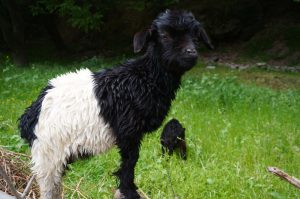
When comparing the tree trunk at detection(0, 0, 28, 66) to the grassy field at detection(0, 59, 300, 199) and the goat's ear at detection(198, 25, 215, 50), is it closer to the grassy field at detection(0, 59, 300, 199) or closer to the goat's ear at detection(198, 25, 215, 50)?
the grassy field at detection(0, 59, 300, 199)

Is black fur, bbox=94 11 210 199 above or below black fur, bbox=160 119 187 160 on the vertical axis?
above

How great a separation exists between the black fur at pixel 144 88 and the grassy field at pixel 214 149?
0.98 m

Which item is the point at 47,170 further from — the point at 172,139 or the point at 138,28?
the point at 138,28

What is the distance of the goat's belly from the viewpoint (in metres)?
2.87

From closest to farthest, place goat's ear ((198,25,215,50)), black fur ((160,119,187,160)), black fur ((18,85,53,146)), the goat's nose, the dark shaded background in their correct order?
the goat's nose
goat's ear ((198,25,215,50))
black fur ((18,85,53,146))
black fur ((160,119,187,160))
the dark shaded background

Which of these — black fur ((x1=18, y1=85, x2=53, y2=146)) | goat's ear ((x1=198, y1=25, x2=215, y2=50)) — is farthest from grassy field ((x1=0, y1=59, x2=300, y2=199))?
goat's ear ((x1=198, y1=25, x2=215, y2=50))

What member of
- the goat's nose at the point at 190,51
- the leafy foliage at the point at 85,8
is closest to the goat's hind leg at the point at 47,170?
the goat's nose at the point at 190,51

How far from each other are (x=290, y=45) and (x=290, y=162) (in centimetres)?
1150

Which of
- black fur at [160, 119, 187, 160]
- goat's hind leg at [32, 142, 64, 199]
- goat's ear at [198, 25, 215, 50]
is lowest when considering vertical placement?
black fur at [160, 119, 187, 160]

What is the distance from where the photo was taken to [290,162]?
5.43m

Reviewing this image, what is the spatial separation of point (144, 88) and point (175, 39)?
35 cm

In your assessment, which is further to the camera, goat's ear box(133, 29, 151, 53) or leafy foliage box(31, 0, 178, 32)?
leafy foliage box(31, 0, 178, 32)

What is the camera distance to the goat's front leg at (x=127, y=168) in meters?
2.85

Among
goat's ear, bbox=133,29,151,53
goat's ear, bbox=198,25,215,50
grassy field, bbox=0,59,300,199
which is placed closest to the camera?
goat's ear, bbox=133,29,151,53
